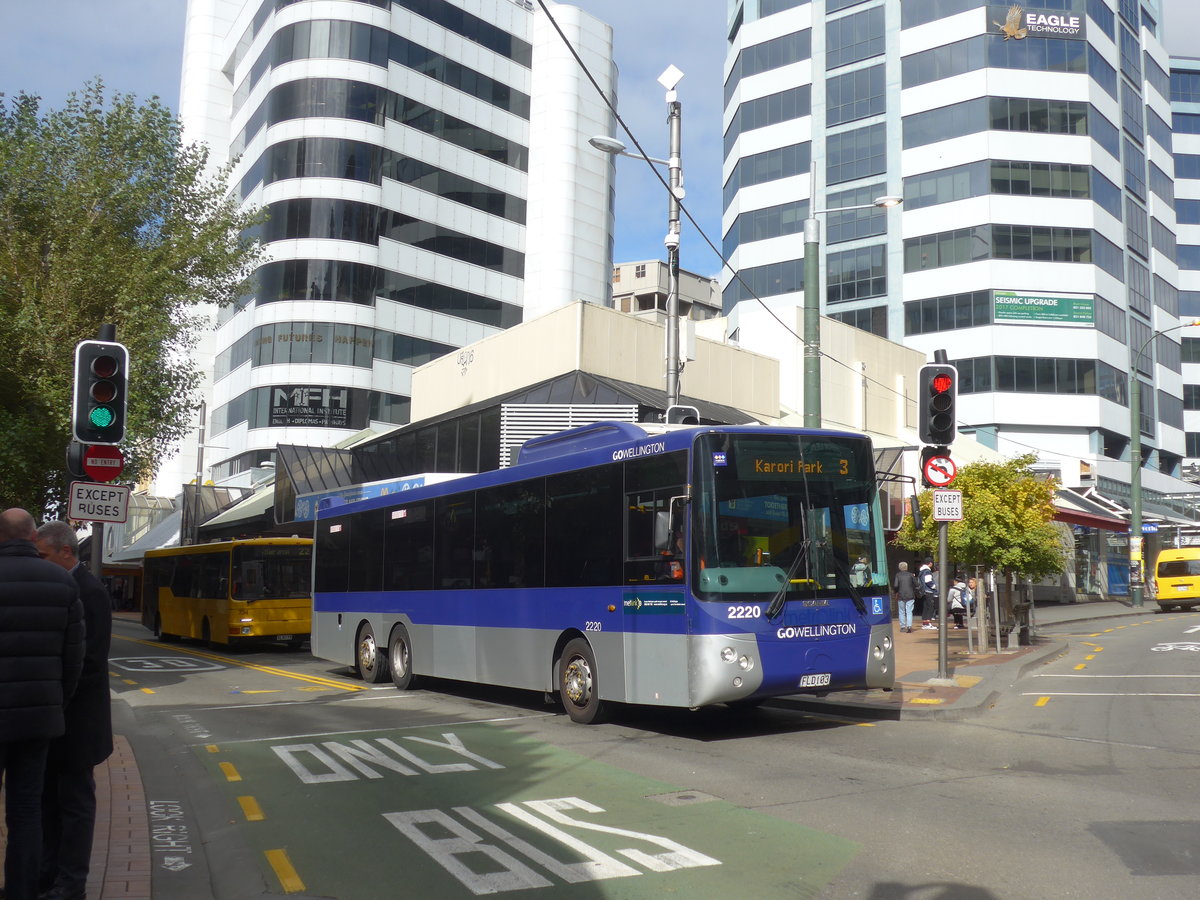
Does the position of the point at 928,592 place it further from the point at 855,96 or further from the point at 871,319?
the point at 855,96

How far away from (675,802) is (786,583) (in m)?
3.53

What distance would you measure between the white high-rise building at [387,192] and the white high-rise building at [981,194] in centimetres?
1080

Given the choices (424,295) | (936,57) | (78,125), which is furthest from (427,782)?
(936,57)

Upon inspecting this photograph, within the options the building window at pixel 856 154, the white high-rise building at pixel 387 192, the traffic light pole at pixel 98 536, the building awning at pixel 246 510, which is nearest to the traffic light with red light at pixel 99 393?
the traffic light pole at pixel 98 536

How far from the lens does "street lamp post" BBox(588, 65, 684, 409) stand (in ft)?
57.3

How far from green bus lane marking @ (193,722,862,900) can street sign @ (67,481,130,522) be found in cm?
259

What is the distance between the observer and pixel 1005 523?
1922cm

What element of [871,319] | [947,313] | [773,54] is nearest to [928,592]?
[947,313]

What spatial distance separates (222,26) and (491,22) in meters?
19.3

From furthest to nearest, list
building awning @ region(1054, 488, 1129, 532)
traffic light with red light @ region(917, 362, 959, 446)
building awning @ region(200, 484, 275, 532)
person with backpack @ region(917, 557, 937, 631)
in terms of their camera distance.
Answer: building awning @ region(200, 484, 275, 532) → building awning @ region(1054, 488, 1129, 532) → person with backpack @ region(917, 557, 937, 631) → traffic light with red light @ region(917, 362, 959, 446)

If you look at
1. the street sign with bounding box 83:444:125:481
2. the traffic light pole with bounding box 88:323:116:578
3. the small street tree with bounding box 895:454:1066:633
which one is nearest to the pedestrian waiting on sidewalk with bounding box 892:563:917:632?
the small street tree with bounding box 895:454:1066:633

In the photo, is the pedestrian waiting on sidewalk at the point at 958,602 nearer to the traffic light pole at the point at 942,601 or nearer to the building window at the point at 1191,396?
the traffic light pole at the point at 942,601

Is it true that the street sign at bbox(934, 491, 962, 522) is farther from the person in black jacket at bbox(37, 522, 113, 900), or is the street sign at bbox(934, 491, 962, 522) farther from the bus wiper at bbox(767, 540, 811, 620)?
the person in black jacket at bbox(37, 522, 113, 900)

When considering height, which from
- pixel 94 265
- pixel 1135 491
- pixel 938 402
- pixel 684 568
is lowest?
pixel 684 568
